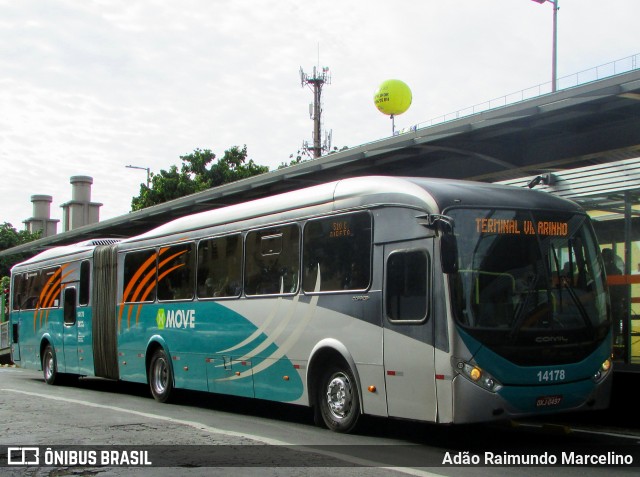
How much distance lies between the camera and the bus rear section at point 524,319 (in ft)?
28.6

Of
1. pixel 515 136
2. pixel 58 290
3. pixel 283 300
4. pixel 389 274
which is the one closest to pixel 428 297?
pixel 389 274

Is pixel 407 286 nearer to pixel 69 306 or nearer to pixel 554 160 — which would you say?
pixel 554 160

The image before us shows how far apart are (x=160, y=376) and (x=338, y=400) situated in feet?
18.8

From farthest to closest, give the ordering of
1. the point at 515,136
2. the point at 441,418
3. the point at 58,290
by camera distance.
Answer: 1. the point at 58,290
2. the point at 515,136
3. the point at 441,418

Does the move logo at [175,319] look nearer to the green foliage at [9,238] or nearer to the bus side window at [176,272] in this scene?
the bus side window at [176,272]

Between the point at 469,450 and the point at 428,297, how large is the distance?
172 centimetres

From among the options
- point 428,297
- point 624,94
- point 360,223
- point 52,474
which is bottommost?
point 52,474

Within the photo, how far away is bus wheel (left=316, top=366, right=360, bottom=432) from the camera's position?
10.3 metres

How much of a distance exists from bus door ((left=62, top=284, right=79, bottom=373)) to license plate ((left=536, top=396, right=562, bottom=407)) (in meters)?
12.6

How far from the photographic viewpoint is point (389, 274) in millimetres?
9805

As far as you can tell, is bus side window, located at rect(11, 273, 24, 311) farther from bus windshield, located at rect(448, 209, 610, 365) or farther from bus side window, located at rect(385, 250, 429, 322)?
bus windshield, located at rect(448, 209, 610, 365)

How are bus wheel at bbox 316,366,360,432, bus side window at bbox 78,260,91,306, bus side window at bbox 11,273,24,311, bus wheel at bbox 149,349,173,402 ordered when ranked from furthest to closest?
bus side window at bbox 11,273,24,311
bus side window at bbox 78,260,91,306
bus wheel at bbox 149,349,173,402
bus wheel at bbox 316,366,360,432

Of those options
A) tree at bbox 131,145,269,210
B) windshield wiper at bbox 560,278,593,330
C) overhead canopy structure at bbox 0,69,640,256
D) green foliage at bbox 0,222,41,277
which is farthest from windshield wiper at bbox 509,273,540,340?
green foliage at bbox 0,222,41,277

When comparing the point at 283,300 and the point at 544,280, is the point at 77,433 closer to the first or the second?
the point at 283,300
